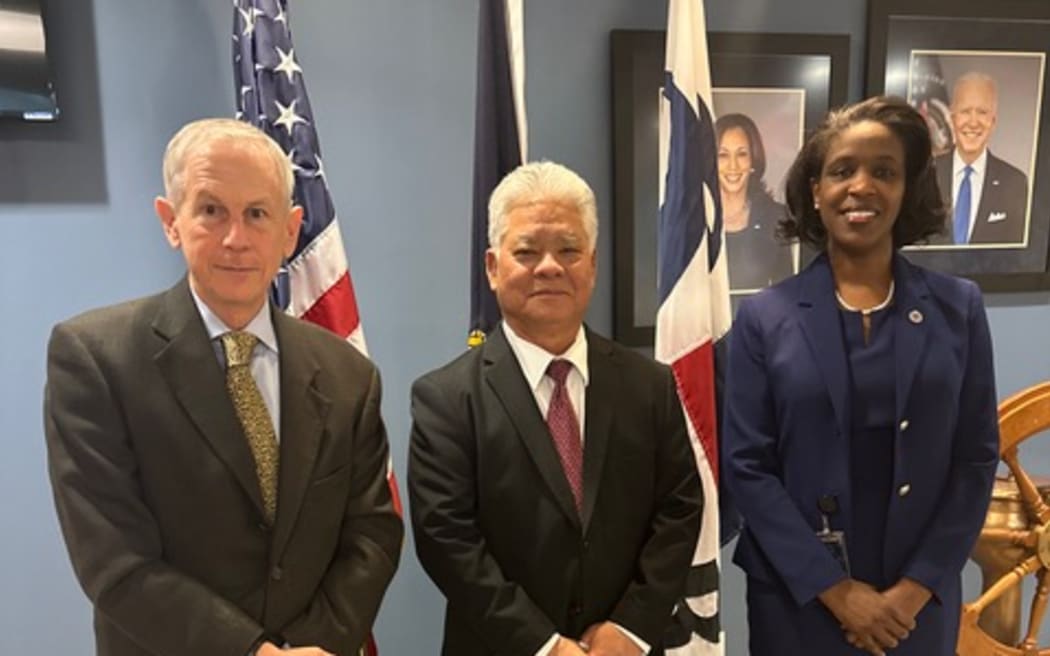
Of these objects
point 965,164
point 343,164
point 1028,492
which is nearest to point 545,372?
point 343,164

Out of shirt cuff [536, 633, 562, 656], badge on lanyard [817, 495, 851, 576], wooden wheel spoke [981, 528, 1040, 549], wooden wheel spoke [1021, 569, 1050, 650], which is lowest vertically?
wooden wheel spoke [1021, 569, 1050, 650]

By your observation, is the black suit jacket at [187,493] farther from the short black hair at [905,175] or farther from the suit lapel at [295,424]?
the short black hair at [905,175]

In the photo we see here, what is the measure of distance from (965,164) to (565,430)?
5.68ft

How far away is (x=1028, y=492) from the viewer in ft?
6.31

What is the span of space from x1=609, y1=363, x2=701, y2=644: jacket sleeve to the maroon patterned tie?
158 millimetres

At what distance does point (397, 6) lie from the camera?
2.09 m

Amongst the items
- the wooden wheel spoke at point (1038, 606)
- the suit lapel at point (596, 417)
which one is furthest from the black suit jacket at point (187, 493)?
the wooden wheel spoke at point (1038, 606)

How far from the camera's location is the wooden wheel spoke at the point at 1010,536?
1.94 m

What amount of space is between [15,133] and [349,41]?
0.84m

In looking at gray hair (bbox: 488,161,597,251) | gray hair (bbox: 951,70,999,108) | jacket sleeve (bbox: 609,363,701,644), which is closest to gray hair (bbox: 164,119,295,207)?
gray hair (bbox: 488,161,597,251)

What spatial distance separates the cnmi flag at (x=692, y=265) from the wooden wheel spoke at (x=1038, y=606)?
88 cm

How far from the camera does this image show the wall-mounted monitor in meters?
1.82

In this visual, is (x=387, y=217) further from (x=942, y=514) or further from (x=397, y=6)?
(x=942, y=514)

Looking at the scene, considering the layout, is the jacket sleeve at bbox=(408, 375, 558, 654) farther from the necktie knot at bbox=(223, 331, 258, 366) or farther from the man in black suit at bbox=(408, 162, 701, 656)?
the necktie knot at bbox=(223, 331, 258, 366)
